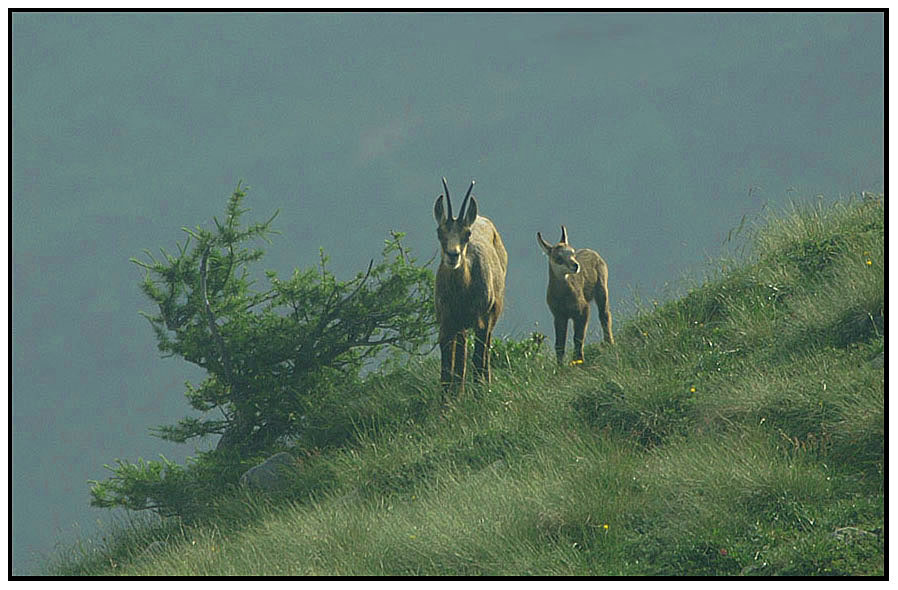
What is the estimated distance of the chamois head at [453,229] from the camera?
404 inches

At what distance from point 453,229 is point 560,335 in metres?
2.15

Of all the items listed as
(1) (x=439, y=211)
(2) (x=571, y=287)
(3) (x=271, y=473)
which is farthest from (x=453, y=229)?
(3) (x=271, y=473)

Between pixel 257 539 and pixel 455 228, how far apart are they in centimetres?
361

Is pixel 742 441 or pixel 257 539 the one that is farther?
pixel 257 539

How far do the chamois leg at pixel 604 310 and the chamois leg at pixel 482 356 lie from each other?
5.20 ft

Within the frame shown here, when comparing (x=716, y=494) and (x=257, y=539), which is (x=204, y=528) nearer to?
(x=257, y=539)

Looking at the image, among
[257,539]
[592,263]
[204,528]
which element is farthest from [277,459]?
[592,263]

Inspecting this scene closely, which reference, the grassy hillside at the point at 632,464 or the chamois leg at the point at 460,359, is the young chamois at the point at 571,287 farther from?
the chamois leg at the point at 460,359

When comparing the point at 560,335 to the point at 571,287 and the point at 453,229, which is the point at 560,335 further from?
the point at 453,229

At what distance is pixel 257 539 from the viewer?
9.14 meters

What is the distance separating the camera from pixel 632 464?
8.74 meters

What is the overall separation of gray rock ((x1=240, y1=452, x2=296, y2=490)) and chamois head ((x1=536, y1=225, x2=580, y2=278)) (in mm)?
3717

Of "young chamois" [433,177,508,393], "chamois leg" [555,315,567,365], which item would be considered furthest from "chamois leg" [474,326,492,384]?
"chamois leg" [555,315,567,365]

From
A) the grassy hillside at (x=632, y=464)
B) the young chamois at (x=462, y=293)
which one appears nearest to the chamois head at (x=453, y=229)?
the young chamois at (x=462, y=293)
